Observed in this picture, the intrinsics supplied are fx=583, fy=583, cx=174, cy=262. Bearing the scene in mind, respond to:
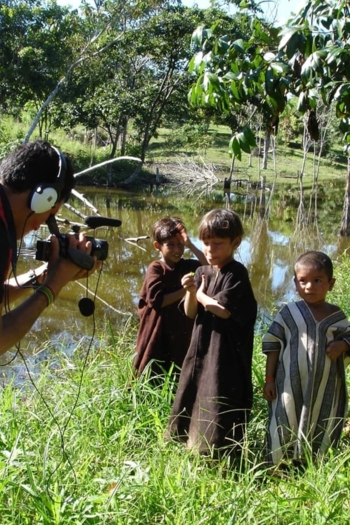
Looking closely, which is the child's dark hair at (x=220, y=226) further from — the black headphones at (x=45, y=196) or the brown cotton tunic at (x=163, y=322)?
the black headphones at (x=45, y=196)

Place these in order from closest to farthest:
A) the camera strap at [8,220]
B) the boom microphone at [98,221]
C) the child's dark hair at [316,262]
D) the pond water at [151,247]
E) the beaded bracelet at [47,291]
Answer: the camera strap at [8,220]
the beaded bracelet at [47,291]
the boom microphone at [98,221]
the child's dark hair at [316,262]
the pond water at [151,247]

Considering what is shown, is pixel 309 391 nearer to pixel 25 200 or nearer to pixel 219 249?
pixel 219 249

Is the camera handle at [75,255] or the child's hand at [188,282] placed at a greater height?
the camera handle at [75,255]

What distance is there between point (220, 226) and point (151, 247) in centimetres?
989

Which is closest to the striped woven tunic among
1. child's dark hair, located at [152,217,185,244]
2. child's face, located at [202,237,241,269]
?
child's face, located at [202,237,241,269]

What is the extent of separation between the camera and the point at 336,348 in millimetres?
2754

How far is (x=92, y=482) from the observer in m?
2.47

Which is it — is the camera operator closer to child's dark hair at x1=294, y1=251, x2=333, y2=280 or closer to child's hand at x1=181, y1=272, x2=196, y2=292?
child's hand at x1=181, y1=272, x2=196, y2=292

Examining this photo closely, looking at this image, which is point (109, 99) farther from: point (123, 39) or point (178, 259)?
point (178, 259)

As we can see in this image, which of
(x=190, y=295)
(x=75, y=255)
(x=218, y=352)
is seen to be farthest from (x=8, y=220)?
(x=218, y=352)

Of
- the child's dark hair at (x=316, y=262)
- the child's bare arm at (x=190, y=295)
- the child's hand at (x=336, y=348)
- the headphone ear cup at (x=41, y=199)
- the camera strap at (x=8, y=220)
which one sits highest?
the headphone ear cup at (x=41, y=199)

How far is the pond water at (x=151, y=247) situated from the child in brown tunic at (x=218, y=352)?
1.99ft

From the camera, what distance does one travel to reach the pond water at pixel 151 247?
26.8 feet

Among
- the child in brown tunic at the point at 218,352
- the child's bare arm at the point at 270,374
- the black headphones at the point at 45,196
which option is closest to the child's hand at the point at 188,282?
the child in brown tunic at the point at 218,352
